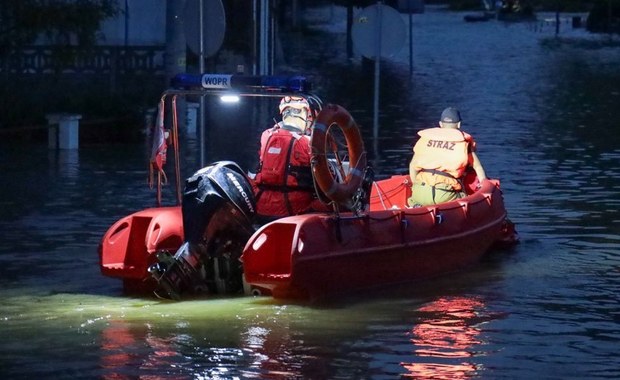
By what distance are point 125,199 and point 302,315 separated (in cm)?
640

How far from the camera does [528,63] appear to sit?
2005 inches

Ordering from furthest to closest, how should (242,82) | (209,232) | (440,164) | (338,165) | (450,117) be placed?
(450,117)
(440,164)
(338,165)
(242,82)
(209,232)

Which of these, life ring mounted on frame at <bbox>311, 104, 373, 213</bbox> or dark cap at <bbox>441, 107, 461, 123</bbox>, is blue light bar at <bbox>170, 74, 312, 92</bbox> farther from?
dark cap at <bbox>441, 107, 461, 123</bbox>

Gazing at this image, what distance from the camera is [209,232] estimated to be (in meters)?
11.9

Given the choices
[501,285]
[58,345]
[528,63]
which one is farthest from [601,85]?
[58,345]

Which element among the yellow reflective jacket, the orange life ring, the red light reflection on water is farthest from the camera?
the yellow reflective jacket

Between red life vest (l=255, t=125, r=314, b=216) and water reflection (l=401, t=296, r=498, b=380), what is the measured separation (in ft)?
4.35

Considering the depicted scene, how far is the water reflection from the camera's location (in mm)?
9633

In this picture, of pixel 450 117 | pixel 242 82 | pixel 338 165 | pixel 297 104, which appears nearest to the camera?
pixel 242 82

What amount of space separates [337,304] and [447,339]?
4.91 ft

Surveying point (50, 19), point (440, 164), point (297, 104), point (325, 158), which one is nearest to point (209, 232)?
point (325, 158)

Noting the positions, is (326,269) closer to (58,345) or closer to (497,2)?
(58,345)

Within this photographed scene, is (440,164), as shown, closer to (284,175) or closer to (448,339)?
(284,175)

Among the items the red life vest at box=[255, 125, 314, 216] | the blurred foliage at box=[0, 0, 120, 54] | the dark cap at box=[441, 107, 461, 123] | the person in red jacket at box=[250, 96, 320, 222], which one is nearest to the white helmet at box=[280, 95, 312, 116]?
the person in red jacket at box=[250, 96, 320, 222]
